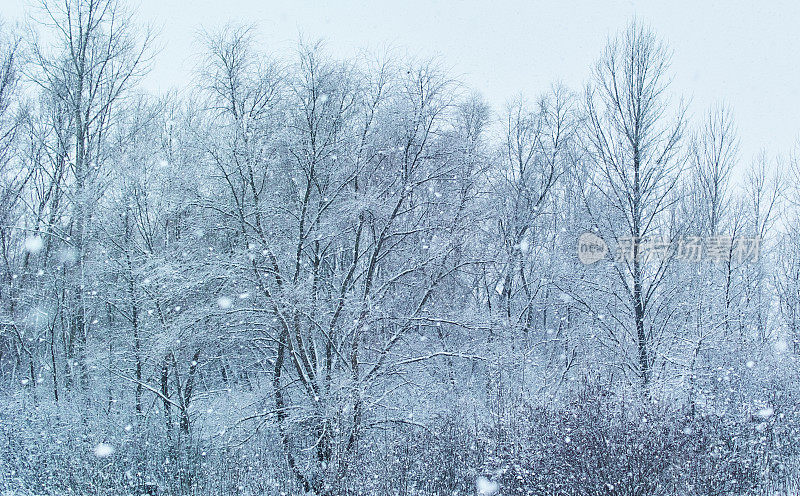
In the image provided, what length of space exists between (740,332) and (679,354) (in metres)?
4.01

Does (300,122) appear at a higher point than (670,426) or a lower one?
higher

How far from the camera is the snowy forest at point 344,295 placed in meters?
7.75

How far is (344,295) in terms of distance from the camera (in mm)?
9742

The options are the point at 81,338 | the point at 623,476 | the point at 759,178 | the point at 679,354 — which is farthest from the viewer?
the point at 759,178

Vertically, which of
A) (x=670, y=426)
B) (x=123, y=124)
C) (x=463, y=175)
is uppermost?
(x=123, y=124)

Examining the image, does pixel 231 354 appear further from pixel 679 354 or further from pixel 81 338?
pixel 679 354

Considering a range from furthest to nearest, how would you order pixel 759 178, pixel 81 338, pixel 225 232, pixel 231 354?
pixel 759 178
pixel 81 338
pixel 231 354
pixel 225 232

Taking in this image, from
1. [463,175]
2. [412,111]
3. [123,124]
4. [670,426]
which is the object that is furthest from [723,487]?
[123,124]

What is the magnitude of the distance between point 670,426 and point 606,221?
4578 mm

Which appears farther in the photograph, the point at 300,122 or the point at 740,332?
the point at 740,332

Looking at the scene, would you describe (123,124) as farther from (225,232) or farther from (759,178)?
(759,178)

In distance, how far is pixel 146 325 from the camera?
10.1 meters

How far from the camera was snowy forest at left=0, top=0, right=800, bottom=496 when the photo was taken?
7754 mm

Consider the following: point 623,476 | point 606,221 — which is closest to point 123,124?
point 606,221
